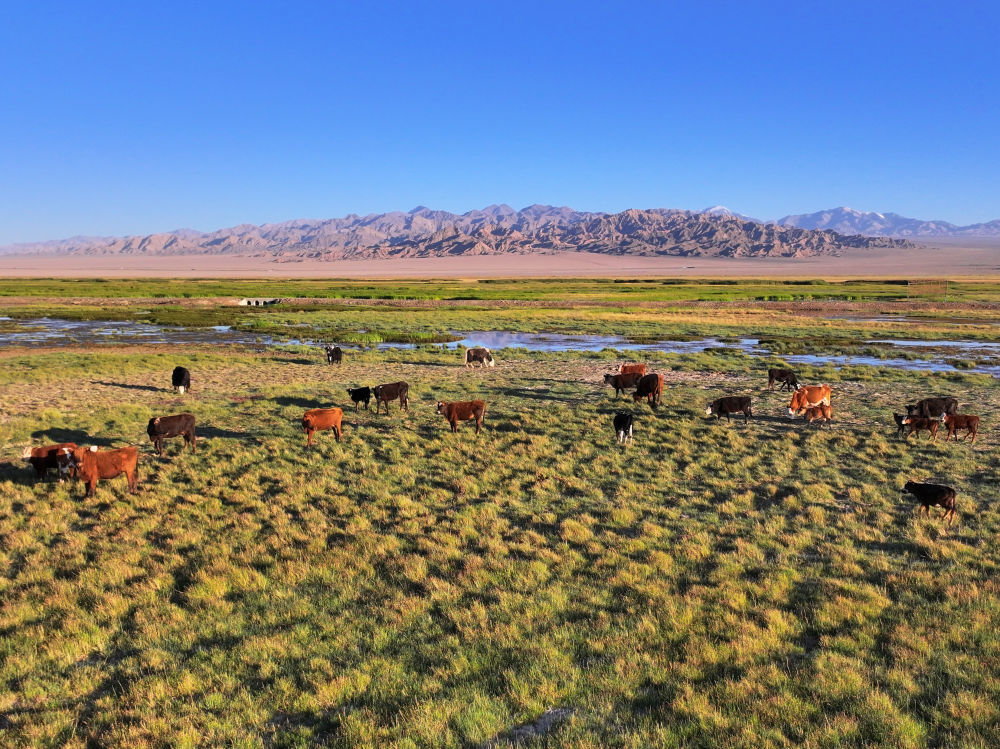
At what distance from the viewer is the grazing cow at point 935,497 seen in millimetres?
11461

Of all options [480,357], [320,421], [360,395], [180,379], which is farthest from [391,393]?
[480,357]

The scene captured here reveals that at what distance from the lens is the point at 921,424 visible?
17906 mm

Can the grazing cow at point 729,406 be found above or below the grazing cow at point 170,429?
below

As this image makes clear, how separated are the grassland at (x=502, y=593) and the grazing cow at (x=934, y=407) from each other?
4.87ft

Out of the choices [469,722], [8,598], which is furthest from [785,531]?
[8,598]

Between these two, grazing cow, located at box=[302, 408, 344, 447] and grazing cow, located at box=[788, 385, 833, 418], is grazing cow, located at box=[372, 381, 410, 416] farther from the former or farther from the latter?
grazing cow, located at box=[788, 385, 833, 418]

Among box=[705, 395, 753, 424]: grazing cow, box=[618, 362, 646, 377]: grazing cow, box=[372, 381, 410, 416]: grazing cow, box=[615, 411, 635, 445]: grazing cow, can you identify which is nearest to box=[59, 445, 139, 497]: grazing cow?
box=[372, 381, 410, 416]: grazing cow

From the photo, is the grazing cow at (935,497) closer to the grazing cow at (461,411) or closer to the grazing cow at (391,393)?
the grazing cow at (461,411)

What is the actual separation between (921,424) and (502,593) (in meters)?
15.6

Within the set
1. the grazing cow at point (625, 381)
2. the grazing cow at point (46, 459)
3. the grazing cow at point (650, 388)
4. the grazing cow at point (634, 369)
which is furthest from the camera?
the grazing cow at point (634, 369)

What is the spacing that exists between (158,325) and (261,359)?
94.6 feet

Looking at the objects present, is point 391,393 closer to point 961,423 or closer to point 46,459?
point 46,459

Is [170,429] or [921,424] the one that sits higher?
[170,429]

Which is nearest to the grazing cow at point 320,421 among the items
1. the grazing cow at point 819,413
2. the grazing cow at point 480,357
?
the grazing cow at point 819,413
